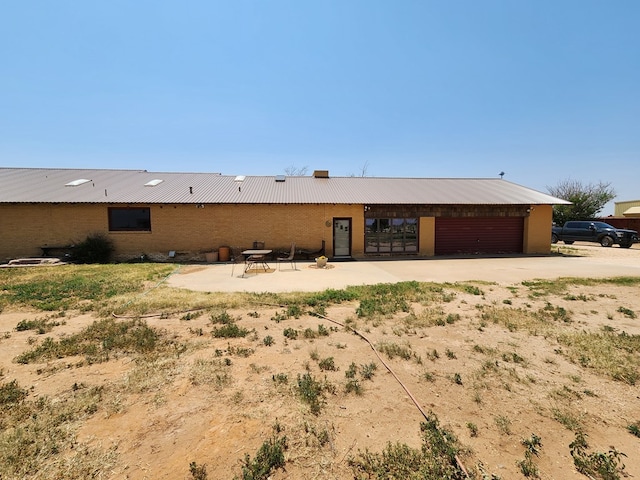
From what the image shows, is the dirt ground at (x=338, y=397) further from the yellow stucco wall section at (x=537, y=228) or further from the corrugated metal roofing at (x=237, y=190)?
the yellow stucco wall section at (x=537, y=228)

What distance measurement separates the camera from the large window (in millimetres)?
16359

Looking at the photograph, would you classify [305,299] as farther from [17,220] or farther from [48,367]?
[17,220]

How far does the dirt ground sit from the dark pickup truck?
68.9ft

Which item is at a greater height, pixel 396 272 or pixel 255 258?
pixel 255 258

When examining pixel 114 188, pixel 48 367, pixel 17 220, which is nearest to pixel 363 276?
pixel 48 367

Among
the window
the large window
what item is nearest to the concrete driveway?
the large window

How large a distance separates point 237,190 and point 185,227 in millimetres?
3671

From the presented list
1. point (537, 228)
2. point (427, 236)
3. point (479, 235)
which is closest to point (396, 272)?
point (427, 236)

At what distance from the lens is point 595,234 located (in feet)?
70.9

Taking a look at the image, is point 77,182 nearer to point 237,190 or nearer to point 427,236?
point 237,190

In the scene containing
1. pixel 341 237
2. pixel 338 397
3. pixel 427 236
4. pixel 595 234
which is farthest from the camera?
pixel 595 234

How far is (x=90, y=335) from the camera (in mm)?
5223

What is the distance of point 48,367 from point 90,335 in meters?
1.15

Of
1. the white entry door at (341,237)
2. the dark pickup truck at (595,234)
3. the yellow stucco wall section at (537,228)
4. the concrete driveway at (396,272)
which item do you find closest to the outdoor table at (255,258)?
the concrete driveway at (396,272)
